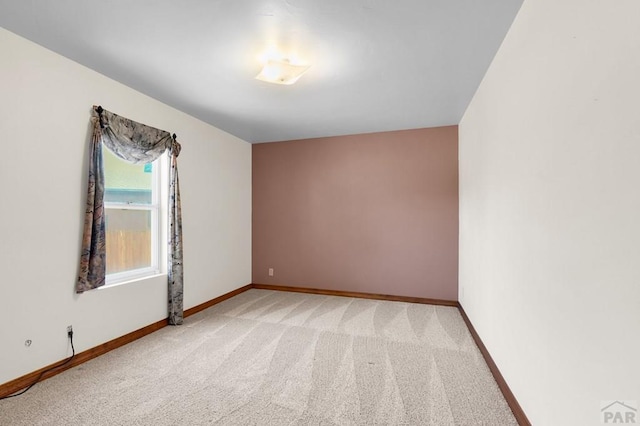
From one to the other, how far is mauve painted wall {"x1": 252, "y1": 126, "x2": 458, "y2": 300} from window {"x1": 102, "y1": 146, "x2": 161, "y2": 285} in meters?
1.77

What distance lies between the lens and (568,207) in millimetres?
1127

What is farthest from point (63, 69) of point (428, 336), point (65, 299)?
point (428, 336)

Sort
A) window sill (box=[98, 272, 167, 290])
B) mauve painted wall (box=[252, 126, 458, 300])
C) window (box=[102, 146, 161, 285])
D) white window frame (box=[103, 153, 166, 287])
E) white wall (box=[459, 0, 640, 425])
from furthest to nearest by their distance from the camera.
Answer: mauve painted wall (box=[252, 126, 458, 300]) → white window frame (box=[103, 153, 166, 287]) → window (box=[102, 146, 161, 285]) → window sill (box=[98, 272, 167, 290]) → white wall (box=[459, 0, 640, 425])


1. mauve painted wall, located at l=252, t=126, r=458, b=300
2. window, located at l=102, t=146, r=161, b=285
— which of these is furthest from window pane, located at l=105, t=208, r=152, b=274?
mauve painted wall, located at l=252, t=126, r=458, b=300

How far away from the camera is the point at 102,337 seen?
7.87ft

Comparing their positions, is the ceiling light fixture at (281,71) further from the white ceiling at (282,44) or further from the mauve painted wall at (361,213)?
the mauve painted wall at (361,213)

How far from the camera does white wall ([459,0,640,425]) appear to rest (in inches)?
32.8

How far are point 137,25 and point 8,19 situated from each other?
2.63 ft

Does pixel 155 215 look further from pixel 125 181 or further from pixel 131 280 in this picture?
pixel 131 280

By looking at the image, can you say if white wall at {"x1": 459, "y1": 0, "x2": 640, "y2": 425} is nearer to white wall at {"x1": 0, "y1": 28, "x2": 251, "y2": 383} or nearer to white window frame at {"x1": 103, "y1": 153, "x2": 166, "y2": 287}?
white wall at {"x1": 0, "y1": 28, "x2": 251, "y2": 383}

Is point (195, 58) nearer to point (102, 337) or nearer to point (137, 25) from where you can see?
point (137, 25)

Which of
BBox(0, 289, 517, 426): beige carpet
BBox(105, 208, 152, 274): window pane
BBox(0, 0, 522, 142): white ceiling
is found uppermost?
BBox(0, 0, 522, 142): white ceiling

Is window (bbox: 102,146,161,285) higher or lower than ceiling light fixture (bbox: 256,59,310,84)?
lower

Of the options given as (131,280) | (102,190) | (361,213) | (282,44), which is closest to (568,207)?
(282,44)
